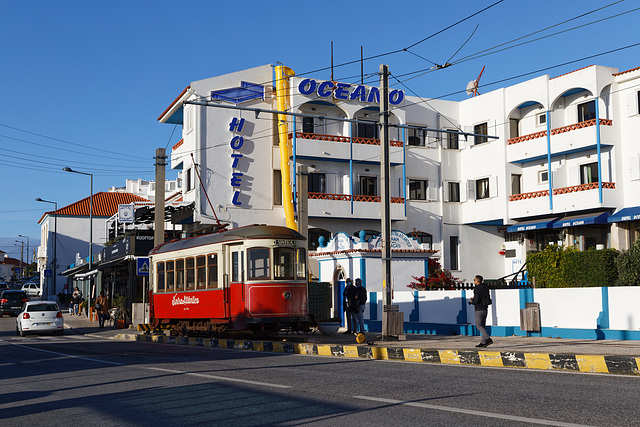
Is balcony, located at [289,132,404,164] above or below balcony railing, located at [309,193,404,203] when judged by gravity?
above

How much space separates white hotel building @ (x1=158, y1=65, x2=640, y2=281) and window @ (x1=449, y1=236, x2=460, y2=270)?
0.20ft

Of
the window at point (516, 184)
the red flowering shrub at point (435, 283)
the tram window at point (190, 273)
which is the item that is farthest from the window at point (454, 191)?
the tram window at point (190, 273)

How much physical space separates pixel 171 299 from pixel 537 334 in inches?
477

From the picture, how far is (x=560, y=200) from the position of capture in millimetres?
34906

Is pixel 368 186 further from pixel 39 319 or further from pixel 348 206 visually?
pixel 39 319

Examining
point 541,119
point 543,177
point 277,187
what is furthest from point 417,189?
point 277,187

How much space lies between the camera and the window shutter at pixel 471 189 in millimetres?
41281

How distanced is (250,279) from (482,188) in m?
24.3

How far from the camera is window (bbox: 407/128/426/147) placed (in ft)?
138

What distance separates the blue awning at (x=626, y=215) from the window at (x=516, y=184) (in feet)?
24.5

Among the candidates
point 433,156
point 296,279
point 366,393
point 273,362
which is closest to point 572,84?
point 433,156

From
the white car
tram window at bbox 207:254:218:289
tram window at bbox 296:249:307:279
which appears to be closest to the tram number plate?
tram window at bbox 296:249:307:279

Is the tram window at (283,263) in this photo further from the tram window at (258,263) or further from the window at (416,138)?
the window at (416,138)

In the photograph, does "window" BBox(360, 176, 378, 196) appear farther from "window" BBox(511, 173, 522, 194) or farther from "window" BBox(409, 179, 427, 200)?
"window" BBox(511, 173, 522, 194)
